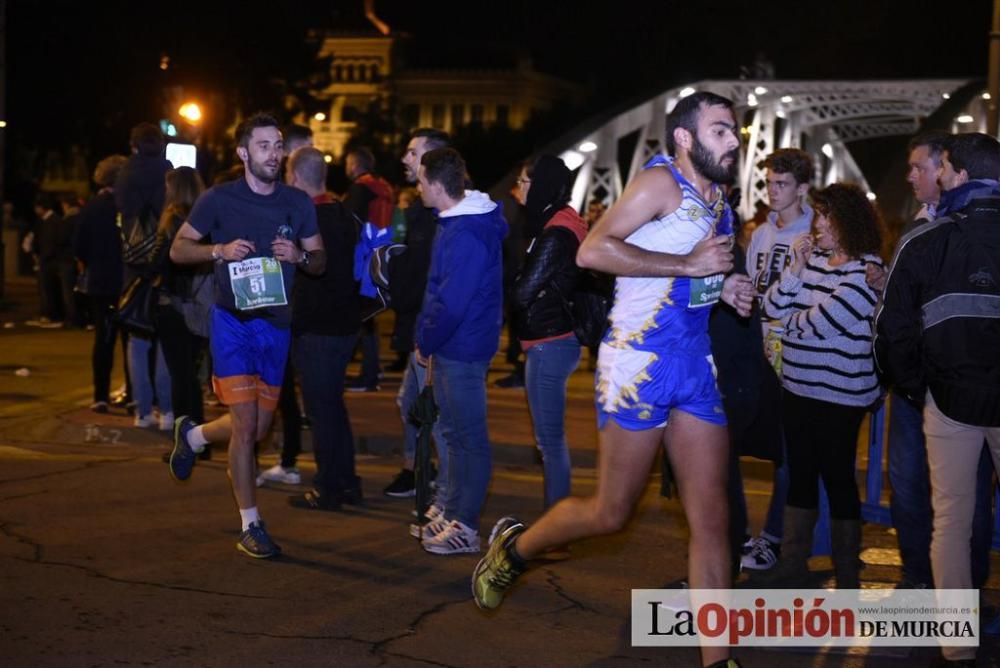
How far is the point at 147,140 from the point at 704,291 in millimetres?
7050

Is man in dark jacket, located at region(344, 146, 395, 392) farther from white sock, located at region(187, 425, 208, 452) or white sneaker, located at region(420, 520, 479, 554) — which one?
white sneaker, located at region(420, 520, 479, 554)

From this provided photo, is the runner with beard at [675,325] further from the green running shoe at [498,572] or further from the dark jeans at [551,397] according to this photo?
the dark jeans at [551,397]

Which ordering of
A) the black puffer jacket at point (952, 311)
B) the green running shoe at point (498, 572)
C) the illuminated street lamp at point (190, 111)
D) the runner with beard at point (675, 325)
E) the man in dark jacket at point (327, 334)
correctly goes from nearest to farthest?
the runner with beard at point (675, 325) → the black puffer jacket at point (952, 311) → the green running shoe at point (498, 572) → the man in dark jacket at point (327, 334) → the illuminated street lamp at point (190, 111)

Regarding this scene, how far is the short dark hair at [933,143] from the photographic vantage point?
670 cm

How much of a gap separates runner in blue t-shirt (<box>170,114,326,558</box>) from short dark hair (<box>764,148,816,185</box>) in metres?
2.46

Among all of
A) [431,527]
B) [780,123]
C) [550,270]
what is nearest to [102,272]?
[431,527]

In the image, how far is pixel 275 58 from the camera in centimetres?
5334

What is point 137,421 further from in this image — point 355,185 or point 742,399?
point 742,399

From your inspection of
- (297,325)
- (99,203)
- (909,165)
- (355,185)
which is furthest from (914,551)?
(99,203)

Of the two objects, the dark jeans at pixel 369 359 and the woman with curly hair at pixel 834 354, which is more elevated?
the woman with curly hair at pixel 834 354

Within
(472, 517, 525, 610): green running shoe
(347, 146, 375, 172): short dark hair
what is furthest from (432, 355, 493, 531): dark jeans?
(347, 146, 375, 172): short dark hair

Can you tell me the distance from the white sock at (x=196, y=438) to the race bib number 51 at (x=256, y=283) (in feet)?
2.85

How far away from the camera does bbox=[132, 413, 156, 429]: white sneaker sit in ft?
36.1

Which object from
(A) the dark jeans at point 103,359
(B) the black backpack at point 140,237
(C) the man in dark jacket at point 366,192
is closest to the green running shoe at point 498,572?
(C) the man in dark jacket at point 366,192
